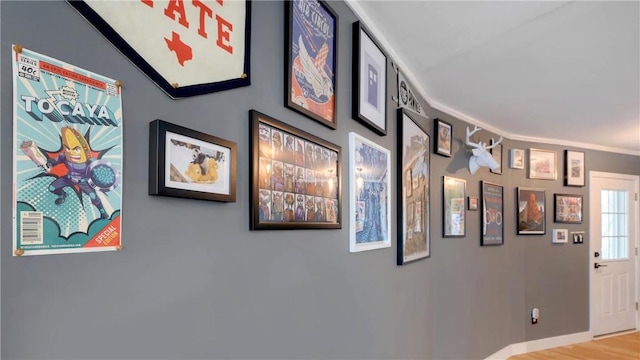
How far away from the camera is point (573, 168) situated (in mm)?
4934

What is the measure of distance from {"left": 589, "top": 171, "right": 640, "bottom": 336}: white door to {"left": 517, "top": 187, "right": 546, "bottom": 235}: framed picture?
85 cm

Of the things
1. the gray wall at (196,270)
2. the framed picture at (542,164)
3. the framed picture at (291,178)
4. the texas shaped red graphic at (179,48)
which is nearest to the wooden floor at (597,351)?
the framed picture at (542,164)

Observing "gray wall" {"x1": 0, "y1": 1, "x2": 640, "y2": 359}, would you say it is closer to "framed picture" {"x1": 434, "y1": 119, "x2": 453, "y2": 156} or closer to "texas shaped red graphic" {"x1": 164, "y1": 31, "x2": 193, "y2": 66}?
"texas shaped red graphic" {"x1": 164, "y1": 31, "x2": 193, "y2": 66}

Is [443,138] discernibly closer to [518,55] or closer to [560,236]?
[518,55]

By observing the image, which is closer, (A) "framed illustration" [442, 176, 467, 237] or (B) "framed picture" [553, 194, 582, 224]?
(A) "framed illustration" [442, 176, 467, 237]

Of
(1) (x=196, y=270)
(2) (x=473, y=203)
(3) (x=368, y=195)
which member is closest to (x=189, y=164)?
(1) (x=196, y=270)

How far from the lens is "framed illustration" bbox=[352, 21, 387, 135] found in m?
1.85

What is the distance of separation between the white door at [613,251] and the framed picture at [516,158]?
3.84 feet

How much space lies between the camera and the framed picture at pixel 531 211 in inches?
178

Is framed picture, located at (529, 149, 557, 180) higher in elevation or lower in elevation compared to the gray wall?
higher

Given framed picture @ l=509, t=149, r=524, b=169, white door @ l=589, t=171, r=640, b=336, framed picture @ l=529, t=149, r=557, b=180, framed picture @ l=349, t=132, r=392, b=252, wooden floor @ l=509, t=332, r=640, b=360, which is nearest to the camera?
framed picture @ l=349, t=132, r=392, b=252

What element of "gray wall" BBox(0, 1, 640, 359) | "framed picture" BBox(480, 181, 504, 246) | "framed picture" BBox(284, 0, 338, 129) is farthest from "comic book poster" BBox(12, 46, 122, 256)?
"framed picture" BBox(480, 181, 504, 246)

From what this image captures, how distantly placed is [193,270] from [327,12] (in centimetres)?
112

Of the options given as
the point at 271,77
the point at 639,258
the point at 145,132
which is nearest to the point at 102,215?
the point at 145,132
